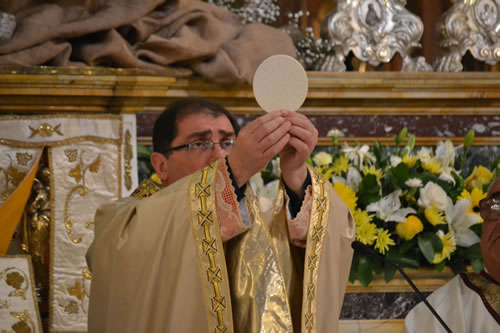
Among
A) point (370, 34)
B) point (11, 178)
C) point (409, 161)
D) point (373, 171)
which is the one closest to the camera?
point (11, 178)

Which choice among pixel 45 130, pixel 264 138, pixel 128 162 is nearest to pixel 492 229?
pixel 264 138

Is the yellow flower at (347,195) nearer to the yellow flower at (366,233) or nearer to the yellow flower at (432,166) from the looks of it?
the yellow flower at (366,233)

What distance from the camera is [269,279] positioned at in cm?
238

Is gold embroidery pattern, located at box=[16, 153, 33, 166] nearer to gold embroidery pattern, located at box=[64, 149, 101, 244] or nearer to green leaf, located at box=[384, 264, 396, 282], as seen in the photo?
gold embroidery pattern, located at box=[64, 149, 101, 244]

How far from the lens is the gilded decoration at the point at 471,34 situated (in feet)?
15.3

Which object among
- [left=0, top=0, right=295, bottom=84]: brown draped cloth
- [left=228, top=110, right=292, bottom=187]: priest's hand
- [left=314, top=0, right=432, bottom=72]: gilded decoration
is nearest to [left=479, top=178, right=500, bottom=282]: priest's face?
[left=228, top=110, right=292, bottom=187]: priest's hand

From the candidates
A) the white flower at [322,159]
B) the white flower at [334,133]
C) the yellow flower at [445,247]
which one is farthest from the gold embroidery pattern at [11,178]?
the yellow flower at [445,247]

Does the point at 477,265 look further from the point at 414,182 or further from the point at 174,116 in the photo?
the point at 174,116

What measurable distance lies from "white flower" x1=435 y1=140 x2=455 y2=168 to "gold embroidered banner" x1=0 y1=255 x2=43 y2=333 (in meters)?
1.87

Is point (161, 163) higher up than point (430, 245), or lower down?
higher up

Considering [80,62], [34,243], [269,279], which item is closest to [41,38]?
[80,62]

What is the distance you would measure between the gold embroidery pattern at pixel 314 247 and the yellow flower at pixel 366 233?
1066mm

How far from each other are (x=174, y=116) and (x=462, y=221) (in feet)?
4.70

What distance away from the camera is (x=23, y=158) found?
11.2ft
